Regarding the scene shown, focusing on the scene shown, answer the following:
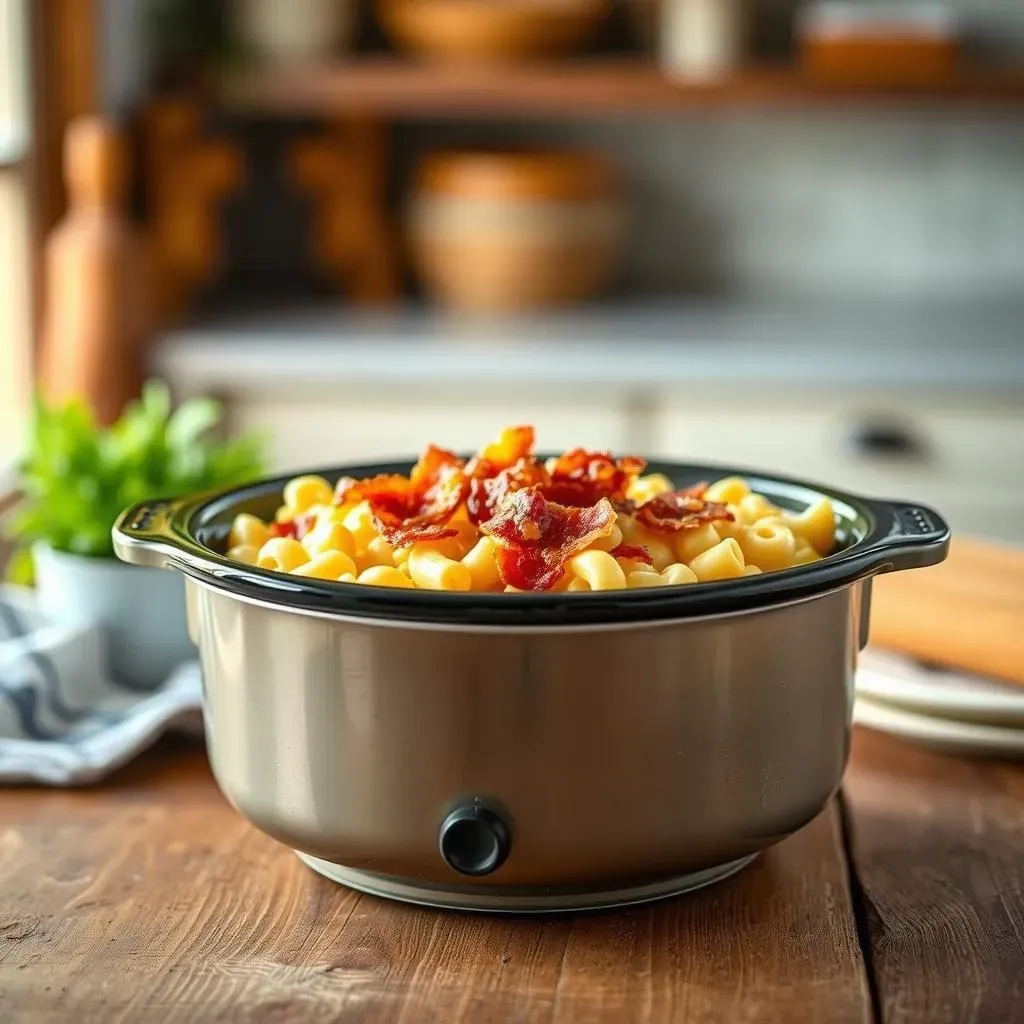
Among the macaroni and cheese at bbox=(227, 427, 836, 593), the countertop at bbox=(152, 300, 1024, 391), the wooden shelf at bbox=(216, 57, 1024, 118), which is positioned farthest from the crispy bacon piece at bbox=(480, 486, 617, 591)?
the wooden shelf at bbox=(216, 57, 1024, 118)

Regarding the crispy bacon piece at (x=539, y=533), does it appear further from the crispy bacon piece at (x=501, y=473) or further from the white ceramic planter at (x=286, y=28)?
the white ceramic planter at (x=286, y=28)

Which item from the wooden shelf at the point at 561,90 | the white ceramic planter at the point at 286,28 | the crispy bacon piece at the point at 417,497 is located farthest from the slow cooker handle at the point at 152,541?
the white ceramic planter at the point at 286,28

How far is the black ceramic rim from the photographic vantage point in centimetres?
76

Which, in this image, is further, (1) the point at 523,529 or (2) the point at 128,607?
(2) the point at 128,607

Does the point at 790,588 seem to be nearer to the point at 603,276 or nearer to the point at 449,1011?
the point at 449,1011

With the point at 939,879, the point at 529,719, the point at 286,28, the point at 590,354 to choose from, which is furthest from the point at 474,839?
the point at 286,28

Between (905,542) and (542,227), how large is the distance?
78.1 inches

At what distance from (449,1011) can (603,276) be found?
90.0 inches

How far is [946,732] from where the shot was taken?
109 centimetres

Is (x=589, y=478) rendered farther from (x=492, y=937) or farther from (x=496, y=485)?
(x=492, y=937)

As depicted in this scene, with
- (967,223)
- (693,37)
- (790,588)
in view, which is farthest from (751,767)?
(967,223)

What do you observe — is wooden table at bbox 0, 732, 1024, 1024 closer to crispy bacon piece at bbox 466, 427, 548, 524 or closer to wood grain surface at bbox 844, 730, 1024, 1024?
wood grain surface at bbox 844, 730, 1024, 1024

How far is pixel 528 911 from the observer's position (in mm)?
869

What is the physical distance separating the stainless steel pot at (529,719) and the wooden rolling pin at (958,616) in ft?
0.86
